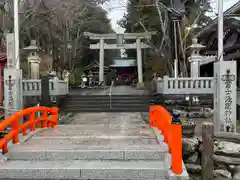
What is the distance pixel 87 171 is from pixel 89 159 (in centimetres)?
46

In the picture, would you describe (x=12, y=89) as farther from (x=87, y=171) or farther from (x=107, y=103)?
(x=87, y=171)

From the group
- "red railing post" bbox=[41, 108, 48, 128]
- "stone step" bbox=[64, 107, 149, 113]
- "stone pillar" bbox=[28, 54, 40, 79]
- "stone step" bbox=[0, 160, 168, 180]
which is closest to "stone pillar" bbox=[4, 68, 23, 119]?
"red railing post" bbox=[41, 108, 48, 128]

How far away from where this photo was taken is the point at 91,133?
600 cm

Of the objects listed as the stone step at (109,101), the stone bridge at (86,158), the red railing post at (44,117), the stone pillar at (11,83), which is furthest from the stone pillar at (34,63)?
the stone bridge at (86,158)

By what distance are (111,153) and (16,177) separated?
1.74 m

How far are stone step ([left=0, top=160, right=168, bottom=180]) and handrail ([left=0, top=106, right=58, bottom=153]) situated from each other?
63 centimetres

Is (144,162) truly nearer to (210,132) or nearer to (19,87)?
Answer: (210,132)

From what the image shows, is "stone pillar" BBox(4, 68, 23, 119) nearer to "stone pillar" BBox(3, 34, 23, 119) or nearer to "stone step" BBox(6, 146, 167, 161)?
"stone pillar" BBox(3, 34, 23, 119)

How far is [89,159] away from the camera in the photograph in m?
4.40

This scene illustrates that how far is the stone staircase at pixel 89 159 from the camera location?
3945 mm

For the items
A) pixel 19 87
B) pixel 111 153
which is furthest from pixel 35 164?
pixel 19 87

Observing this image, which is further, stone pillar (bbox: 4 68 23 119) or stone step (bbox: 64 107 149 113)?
stone step (bbox: 64 107 149 113)

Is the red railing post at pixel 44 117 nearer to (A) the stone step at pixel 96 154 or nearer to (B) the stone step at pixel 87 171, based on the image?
(A) the stone step at pixel 96 154

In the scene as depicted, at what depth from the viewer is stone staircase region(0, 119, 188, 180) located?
395 centimetres
